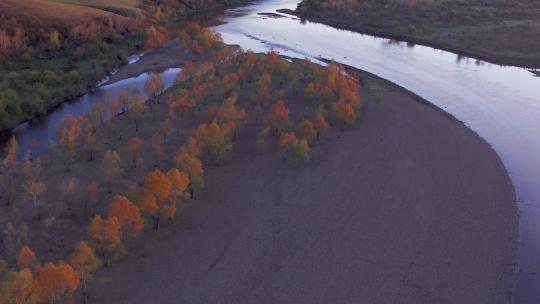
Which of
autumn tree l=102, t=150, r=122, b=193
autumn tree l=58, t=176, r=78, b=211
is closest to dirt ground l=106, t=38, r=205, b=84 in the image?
autumn tree l=102, t=150, r=122, b=193

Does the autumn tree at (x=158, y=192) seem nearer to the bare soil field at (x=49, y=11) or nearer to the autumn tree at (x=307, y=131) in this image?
the autumn tree at (x=307, y=131)

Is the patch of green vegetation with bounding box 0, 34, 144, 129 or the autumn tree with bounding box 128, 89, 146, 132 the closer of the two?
the autumn tree with bounding box 128, 89, 146, 132

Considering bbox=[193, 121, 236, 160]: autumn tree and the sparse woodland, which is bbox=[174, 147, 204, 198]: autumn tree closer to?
the sparse woodland

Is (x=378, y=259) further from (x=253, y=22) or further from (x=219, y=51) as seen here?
(x=253, y=22)

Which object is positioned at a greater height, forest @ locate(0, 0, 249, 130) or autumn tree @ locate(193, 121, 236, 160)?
forest @ locate(0, 0, 249, 130)

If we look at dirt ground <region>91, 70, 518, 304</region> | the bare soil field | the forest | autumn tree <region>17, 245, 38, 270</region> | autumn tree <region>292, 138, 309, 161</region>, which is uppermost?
the bare soil field

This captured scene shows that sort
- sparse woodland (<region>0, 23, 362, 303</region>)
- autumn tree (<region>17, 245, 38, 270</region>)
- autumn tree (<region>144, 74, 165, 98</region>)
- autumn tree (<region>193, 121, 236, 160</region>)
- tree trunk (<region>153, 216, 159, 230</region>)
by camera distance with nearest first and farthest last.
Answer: autumn tree (<region>17, 245, 38, 270</region>) < sparse woodland (<region>0, 23, 362, 303</region>) < tree trunk (<region>153, 216, 159, 230</region>) < autumn tree (<region>193, 121, 236, 160</region>) < autumn tree (<region>144, 74, 165, 98</region>)

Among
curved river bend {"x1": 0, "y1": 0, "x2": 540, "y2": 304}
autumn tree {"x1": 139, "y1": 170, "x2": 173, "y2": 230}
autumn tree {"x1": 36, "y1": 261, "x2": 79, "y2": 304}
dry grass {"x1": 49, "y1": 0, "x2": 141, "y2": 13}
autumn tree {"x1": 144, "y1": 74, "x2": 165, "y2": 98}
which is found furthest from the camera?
dry grass {"x1": 49, "y1": 0, "x2": 141, "y2": 13}
